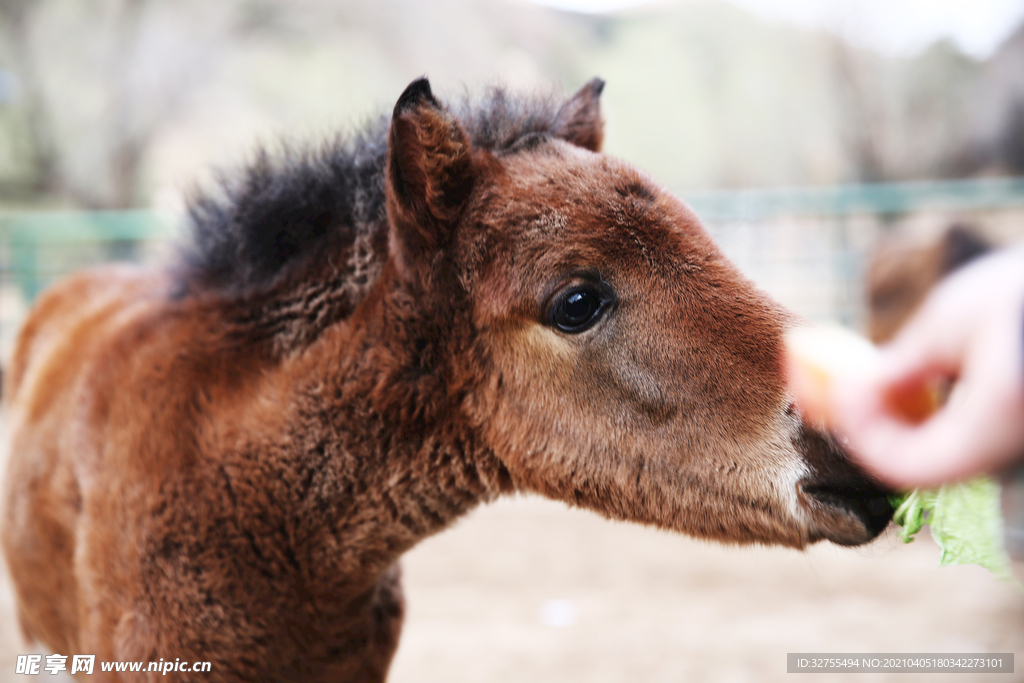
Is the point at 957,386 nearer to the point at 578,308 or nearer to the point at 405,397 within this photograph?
the point at 578,308

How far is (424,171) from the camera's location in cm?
174

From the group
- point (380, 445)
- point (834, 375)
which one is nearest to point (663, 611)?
point (380, 445)

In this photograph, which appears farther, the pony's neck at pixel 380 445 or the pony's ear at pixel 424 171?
the pony's neck at pixel 380 445

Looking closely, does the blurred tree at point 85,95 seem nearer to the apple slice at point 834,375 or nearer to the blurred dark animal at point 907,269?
the blurred dark animal at point 907,269

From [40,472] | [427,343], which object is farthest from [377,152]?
[40,472]

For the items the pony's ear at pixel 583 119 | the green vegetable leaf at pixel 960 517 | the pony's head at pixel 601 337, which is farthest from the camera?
the pony's ear at pixel 583 119

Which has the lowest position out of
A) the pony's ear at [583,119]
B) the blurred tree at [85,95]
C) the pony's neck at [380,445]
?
the pony's neck at [380,445]

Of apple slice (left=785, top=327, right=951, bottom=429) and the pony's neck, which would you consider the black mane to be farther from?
apple slice (left=785, top=327, right=951, bottom=429)

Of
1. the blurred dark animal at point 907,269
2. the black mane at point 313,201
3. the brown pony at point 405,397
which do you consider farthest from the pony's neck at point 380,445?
the blurred dark animal at point 907,269

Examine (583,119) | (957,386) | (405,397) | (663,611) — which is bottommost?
(957,386)

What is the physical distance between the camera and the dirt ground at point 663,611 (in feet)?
15.5

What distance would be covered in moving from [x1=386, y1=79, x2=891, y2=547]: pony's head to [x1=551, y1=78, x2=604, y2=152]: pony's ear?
12.5 inches

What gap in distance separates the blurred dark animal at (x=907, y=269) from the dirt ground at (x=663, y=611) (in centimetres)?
277

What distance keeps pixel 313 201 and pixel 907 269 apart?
7983mm
